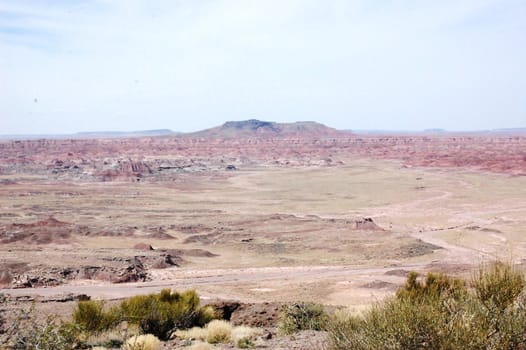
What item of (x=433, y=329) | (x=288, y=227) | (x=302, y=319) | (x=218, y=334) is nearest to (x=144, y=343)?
(x=218, y=334)

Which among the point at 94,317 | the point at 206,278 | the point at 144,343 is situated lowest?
the point at 206,278

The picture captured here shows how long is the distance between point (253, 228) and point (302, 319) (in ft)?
152

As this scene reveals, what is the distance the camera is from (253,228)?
6381 centimetres

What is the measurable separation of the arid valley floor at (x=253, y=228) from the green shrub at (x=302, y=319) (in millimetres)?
2227

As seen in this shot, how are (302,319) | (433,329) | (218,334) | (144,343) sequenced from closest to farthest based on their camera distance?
1. (433,329)
2. (144,343)
3. (218,334)
4. (302,319)

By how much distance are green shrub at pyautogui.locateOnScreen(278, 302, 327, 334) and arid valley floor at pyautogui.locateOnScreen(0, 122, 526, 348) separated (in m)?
2.23

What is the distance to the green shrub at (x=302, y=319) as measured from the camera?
16938 mm

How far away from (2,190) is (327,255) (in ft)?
232

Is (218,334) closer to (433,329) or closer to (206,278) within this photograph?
(433,329)

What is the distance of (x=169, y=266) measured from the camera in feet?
148

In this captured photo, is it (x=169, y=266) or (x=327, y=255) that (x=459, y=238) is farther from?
(x=169, y=266)

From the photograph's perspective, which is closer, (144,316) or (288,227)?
(144,316)

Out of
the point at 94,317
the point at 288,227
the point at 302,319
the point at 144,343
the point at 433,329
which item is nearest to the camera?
the point at 433,329

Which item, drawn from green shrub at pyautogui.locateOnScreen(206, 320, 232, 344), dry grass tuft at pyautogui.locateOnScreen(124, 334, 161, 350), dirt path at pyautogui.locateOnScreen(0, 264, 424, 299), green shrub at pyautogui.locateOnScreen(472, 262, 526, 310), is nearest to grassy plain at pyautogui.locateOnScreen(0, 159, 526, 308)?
dirt path at pyautogui.locateOnScreen(0, 264, 424, 299)
